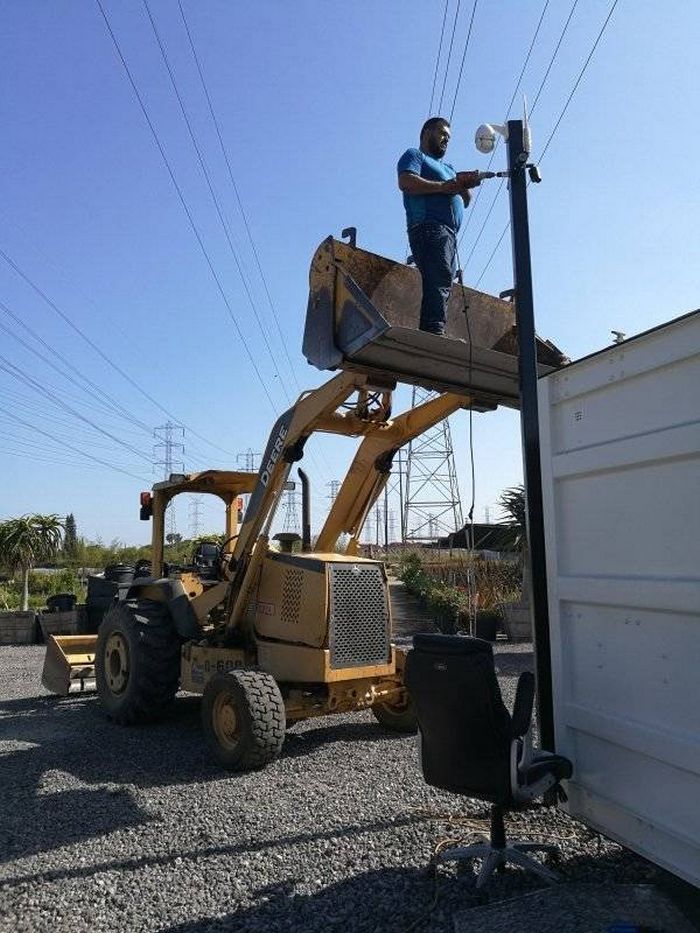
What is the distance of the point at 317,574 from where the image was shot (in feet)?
21.5

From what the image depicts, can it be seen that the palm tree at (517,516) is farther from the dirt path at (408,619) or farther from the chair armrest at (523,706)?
the chair armrest at (523,706)

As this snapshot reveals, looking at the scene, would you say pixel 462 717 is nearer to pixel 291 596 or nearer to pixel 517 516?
pixel 291 596

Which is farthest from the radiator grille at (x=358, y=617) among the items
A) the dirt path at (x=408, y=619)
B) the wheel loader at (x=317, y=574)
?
the dirt path at (x=408, y=619)

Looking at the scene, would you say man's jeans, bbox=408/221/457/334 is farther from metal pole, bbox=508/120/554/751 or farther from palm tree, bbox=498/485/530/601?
palm tree, bbox=498/485/530/601

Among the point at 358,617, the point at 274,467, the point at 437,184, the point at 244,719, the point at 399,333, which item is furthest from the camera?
the point at 274,467

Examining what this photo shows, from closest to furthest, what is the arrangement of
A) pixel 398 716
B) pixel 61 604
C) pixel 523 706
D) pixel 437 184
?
pixel 523 706 → pixel 437 184 → pixel 398 716 → pixel 61 604

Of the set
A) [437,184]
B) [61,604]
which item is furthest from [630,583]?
[61,604]

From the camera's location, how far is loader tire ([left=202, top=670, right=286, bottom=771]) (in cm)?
580

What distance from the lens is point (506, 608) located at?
49.1 feet

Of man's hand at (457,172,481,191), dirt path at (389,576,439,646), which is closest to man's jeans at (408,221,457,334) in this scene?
man's hand at (457,172,481,191)

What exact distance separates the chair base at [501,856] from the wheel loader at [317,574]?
95.1 inches

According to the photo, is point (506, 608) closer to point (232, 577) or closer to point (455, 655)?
point (232, 577)

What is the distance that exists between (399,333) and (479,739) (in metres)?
2.21

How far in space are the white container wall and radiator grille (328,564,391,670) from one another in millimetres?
3260
